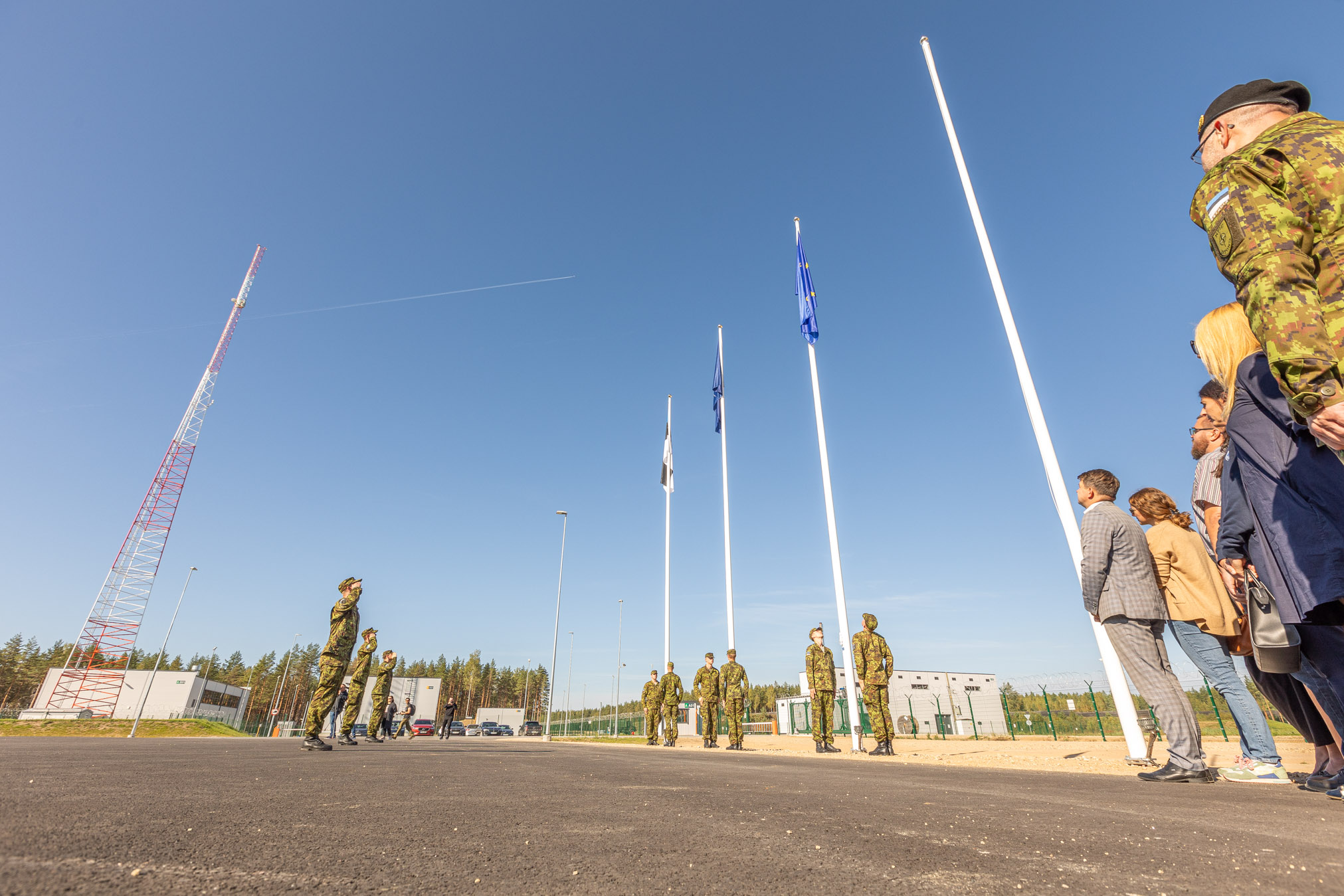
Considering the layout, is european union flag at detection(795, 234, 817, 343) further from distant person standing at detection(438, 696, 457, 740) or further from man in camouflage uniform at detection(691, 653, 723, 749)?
distant person standing at detection(438, 696, 457, 740)

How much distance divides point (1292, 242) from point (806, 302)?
13609 mm

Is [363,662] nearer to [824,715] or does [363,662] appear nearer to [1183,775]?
[824,715]

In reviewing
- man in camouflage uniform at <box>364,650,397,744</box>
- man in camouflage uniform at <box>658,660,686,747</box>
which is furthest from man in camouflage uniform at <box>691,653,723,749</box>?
man in camouflage uniform at <box>364,650,397,744</box>

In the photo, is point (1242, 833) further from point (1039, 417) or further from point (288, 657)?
point (288, 657)

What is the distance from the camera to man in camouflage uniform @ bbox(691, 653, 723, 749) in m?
14.1

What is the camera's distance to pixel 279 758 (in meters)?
5.75

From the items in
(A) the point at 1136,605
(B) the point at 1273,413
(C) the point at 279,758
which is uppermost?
(B) the point at 1273,413

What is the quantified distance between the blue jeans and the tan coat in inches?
5.8

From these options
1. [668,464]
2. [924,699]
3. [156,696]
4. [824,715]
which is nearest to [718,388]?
[668,464]

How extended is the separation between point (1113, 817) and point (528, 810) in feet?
8.11

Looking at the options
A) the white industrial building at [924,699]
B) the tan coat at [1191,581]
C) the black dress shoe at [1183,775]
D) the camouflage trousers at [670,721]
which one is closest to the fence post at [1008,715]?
the camouflage trousers at [670,721]

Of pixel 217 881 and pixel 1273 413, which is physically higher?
pixel 1273 413

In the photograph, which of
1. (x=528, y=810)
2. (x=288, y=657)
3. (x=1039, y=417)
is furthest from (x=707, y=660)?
(x=288, y=657)

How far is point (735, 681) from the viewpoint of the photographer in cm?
1322
